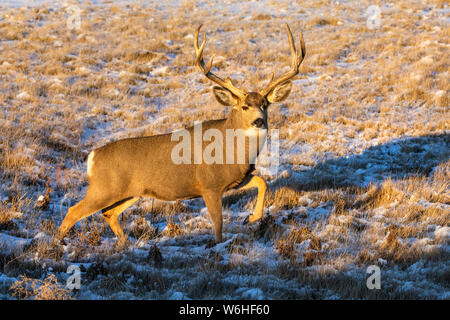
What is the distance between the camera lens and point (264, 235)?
6664mm

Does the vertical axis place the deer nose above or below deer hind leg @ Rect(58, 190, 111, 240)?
above

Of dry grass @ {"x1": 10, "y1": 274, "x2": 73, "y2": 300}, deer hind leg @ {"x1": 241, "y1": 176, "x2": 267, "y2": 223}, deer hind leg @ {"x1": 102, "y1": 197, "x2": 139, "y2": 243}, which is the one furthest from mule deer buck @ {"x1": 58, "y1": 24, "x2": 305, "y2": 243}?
dry grass @ {"x1": 10, "y1": 274, "x2": 73, "y2": 300}

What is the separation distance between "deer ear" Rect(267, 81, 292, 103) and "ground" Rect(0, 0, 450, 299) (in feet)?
6.25

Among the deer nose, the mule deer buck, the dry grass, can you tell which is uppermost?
the deer nose

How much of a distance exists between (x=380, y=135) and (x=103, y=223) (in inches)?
310

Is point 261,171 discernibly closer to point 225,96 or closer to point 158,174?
point 225,96

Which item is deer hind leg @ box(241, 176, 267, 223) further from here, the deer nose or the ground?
the deer nose

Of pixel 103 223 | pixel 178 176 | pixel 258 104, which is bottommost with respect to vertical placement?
pixel 103 223

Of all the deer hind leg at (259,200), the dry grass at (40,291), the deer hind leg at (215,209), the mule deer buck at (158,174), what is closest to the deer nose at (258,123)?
the mule deer buck at (158,174)

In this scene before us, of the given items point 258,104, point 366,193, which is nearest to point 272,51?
point 366,193

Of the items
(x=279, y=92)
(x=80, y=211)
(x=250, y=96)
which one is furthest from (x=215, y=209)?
(x=279, y=92)

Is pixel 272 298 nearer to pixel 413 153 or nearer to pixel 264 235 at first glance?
pixel 264 235

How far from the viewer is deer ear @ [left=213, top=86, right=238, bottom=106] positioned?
22.5 ft

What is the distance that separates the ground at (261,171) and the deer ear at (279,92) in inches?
75.0
